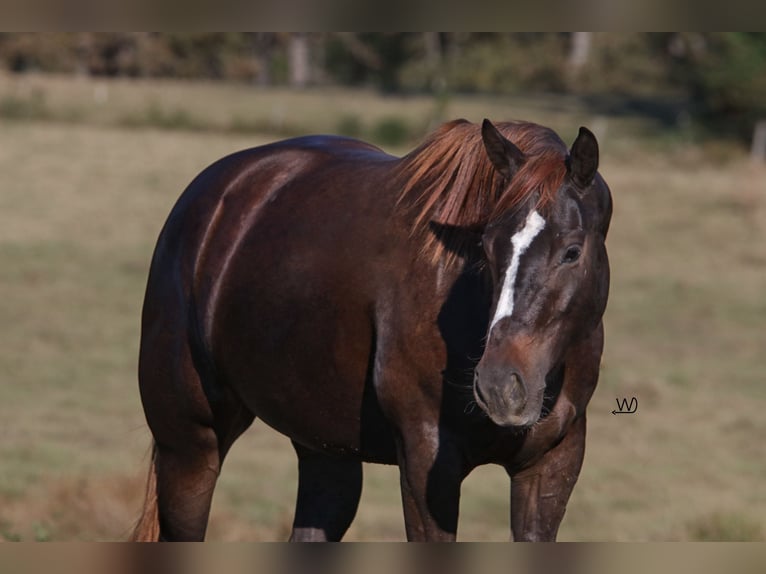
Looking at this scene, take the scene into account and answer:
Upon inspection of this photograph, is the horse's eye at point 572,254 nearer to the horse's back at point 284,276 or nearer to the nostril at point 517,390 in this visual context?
the nostril at point 517,390

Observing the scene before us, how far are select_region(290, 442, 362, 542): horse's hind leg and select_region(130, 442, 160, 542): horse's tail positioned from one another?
0.52 metres

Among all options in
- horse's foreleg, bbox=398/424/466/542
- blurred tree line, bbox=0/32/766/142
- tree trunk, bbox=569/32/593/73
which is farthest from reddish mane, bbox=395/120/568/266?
tree trunk, bbox=569/32/593/73

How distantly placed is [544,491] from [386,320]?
66cm

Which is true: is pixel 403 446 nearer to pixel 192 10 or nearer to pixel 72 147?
pixel 192 10

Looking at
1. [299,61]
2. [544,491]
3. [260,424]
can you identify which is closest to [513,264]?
[544,491]

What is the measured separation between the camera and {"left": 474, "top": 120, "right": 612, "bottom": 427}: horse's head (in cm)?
322

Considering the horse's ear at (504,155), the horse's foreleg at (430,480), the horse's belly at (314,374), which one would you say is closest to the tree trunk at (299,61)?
the horse's belly at (314,374)

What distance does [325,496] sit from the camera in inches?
189

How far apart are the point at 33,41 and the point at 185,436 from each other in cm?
3909

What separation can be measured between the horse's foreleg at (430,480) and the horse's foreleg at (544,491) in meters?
0.22

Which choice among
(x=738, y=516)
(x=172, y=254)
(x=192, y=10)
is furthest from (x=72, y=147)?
(x=192, y=10)

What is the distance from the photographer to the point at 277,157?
187 inches

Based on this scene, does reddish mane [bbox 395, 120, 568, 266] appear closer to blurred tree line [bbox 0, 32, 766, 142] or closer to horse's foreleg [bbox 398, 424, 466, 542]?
horse's foreleg [bbox 398, 424, 466, 542]

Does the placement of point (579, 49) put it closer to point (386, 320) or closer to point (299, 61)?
point (299, 61)
